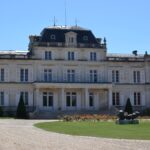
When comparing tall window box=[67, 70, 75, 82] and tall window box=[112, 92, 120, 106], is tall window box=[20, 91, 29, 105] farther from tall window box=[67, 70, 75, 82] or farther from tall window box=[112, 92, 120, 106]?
tall window box=[112, 92, 120, 106]

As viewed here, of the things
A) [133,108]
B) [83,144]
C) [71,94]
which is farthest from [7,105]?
[83,144]

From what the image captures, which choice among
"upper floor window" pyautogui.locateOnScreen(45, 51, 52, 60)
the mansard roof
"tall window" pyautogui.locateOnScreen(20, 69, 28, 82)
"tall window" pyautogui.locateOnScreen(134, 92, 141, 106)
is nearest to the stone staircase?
"tall window" pyautogui.locateOnScreen(20, 69, 28, 82)

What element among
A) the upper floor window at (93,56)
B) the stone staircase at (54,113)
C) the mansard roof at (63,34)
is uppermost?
the mansard roof at (63,34)

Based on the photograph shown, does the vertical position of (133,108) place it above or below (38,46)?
below

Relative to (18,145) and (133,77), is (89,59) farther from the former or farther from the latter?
(18,145)

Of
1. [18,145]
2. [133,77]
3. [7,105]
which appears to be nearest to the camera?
[18,145]

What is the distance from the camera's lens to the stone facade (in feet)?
191

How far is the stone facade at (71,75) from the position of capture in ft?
191

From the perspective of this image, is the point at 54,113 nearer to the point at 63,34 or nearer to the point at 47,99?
the point at 47,99

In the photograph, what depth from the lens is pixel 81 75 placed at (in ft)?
197

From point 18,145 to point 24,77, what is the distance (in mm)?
42515

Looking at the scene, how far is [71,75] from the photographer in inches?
2357

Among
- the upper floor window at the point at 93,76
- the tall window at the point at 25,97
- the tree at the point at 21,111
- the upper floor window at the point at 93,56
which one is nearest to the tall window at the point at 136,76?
the upper floor window at the point at 93,76

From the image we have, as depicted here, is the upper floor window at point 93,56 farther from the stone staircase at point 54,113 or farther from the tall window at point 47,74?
the stone staircase at point 54,113
